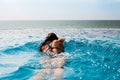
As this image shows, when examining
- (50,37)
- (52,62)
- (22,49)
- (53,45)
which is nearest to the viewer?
(52,62)

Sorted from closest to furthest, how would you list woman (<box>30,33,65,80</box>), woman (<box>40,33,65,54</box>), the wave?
woman (<box>30,33,65,80</box>) < woman (<box>40,33,65,54</box>) < the wave

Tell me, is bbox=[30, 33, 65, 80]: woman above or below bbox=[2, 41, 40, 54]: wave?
above

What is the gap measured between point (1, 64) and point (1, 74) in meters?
1.71

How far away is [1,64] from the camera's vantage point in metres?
9.84

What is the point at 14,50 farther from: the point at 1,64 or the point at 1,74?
the point at 1,74

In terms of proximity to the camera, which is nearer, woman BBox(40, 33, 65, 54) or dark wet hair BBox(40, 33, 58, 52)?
woman BBox(40, 33, 65, 54)

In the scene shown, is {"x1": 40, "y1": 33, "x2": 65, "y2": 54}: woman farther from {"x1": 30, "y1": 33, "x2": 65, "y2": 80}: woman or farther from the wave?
the wave

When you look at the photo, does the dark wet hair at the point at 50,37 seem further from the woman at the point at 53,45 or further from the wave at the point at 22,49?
the wave at the point at 22,49

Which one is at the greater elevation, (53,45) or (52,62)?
(53,45)

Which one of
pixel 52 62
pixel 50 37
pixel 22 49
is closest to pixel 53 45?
pixel 50 37

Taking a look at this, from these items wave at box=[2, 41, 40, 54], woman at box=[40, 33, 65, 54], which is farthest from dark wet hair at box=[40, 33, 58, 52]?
wave at box=[2, 41, 40, 54]

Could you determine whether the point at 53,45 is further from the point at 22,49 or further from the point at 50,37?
the point at 22,49

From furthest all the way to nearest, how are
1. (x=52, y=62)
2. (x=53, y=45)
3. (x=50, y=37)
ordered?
(x=50, y=37), (x=53, y=45), (x=52, y=62)

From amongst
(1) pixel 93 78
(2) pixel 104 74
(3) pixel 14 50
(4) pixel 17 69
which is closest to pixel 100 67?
(2) pixel 104 74
